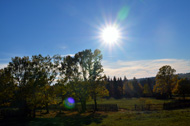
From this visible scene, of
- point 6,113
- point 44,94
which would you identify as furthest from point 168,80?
point 6,113

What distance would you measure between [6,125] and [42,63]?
37.8ft

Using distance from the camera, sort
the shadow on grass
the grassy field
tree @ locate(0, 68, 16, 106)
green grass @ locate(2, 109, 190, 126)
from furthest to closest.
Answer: tree @ locate(0, 68, 16, 106)
the shadow on grass
the grassy field
green grass @ locate(2, 109, 190, 126)

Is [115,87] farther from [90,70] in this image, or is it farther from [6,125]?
[6,125]

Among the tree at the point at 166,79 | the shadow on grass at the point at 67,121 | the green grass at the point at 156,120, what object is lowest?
the shadow on grass at the point at 67,121

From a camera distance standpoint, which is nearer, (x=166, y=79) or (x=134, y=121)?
(x=134, y=121)

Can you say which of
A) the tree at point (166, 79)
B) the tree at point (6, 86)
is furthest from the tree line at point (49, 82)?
the tree at point (166, 79)

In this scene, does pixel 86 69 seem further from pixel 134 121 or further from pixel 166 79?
pixel 166 79

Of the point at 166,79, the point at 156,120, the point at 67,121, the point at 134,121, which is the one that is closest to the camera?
→ the point at 156,120

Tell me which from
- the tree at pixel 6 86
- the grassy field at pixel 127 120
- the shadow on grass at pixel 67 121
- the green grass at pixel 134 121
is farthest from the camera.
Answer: the tree at pixel 6 86

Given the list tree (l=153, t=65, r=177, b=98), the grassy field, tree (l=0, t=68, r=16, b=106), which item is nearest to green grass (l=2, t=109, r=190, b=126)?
the grassy field

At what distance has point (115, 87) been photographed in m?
94.4

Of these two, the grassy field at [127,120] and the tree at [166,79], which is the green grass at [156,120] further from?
the tree at [166,79]

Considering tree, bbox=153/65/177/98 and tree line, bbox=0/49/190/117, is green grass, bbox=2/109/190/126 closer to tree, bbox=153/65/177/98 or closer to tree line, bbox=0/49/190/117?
tree line, bbox=0/49/190/117

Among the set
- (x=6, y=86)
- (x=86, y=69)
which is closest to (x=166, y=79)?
(x=86, y=69)
